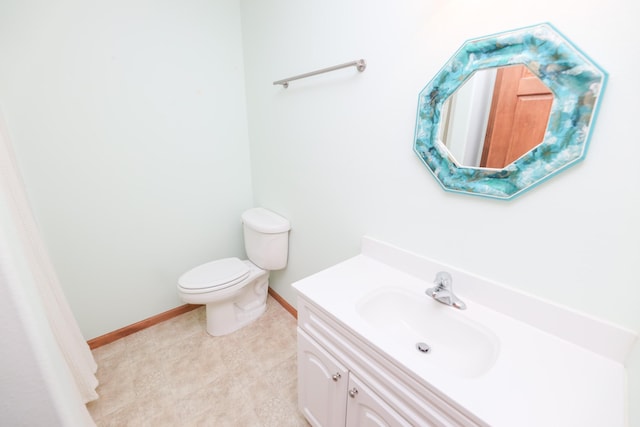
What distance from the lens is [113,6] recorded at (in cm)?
139

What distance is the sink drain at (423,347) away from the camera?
94 cm

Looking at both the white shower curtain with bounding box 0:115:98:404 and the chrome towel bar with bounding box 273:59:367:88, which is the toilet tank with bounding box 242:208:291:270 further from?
the white shower curtain with bounding box 0:115:98:404

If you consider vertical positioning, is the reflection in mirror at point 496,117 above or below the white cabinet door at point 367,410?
above

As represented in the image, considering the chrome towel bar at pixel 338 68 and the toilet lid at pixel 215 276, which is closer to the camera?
the chrome towel bar at pixel 338 68

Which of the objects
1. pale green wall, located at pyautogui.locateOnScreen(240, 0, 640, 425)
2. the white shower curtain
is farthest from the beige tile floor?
pale green wall, located at pyautogui.locateOnScreen(240, 0, 640, 425)

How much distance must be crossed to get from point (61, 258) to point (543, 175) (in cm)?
226

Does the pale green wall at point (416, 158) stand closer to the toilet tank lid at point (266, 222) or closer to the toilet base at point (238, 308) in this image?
the toilet tank lid at point (266, 222)

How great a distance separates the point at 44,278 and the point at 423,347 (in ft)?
5.27

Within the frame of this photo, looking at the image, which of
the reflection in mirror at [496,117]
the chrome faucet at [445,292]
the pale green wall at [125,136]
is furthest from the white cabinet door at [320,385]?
the pale green wall at [125,136]

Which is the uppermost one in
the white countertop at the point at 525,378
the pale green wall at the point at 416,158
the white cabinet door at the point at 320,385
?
the pale green wall at the point at 416,158

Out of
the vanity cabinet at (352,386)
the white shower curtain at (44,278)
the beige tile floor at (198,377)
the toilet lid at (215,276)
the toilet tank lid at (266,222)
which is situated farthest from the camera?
the toilet tank lid at (266,222)

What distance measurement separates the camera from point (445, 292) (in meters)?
0.95

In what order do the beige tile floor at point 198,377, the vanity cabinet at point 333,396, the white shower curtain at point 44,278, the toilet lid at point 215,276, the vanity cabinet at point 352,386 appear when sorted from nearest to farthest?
the vanity cabinet at point 352,386 → the vanity cabinet at point 333,396 → the white shower curtain at point 44,278 → the beige tile floor at point 198,377 → the toilet lid at point 215,276

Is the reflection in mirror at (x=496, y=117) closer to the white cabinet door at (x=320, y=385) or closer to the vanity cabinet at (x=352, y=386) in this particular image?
the vanity cabinet at (x=352, y=386)
